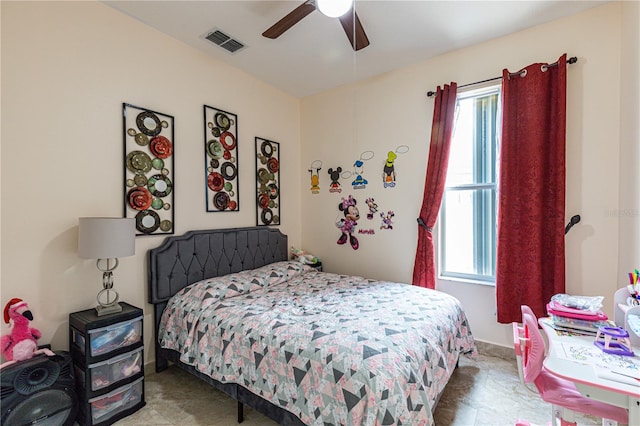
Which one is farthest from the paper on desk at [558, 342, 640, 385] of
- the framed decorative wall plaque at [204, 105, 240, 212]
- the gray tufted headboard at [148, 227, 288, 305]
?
the framed decorative wall plaque at [204, 105, 240, 212]

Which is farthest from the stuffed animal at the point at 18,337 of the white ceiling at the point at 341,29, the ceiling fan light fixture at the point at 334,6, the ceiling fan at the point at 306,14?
the ceiling fan light fixture at the point at 334,6

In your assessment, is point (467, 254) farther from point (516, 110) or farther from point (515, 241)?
point (516, 110)

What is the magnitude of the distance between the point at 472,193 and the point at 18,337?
11.9 feet

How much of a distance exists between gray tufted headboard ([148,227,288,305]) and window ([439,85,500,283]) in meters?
1.94

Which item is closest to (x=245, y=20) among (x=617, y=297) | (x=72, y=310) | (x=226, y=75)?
(x=226, y=75)

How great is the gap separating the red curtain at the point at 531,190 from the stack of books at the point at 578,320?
0.86 meters

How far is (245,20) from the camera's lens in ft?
7.72

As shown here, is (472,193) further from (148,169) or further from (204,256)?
(148,169)

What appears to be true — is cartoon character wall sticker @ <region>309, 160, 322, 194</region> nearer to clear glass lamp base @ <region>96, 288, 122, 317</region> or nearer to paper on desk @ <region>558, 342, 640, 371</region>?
clear glass lamp base @ <region>96, 288, 122, 317</region>

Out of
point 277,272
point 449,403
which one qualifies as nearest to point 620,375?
point 449,403

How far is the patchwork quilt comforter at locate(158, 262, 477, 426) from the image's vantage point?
1.35 metres

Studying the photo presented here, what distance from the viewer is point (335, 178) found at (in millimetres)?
3641

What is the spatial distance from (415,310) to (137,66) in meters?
2.90

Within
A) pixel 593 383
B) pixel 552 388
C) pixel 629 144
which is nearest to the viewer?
pixel 593 383
